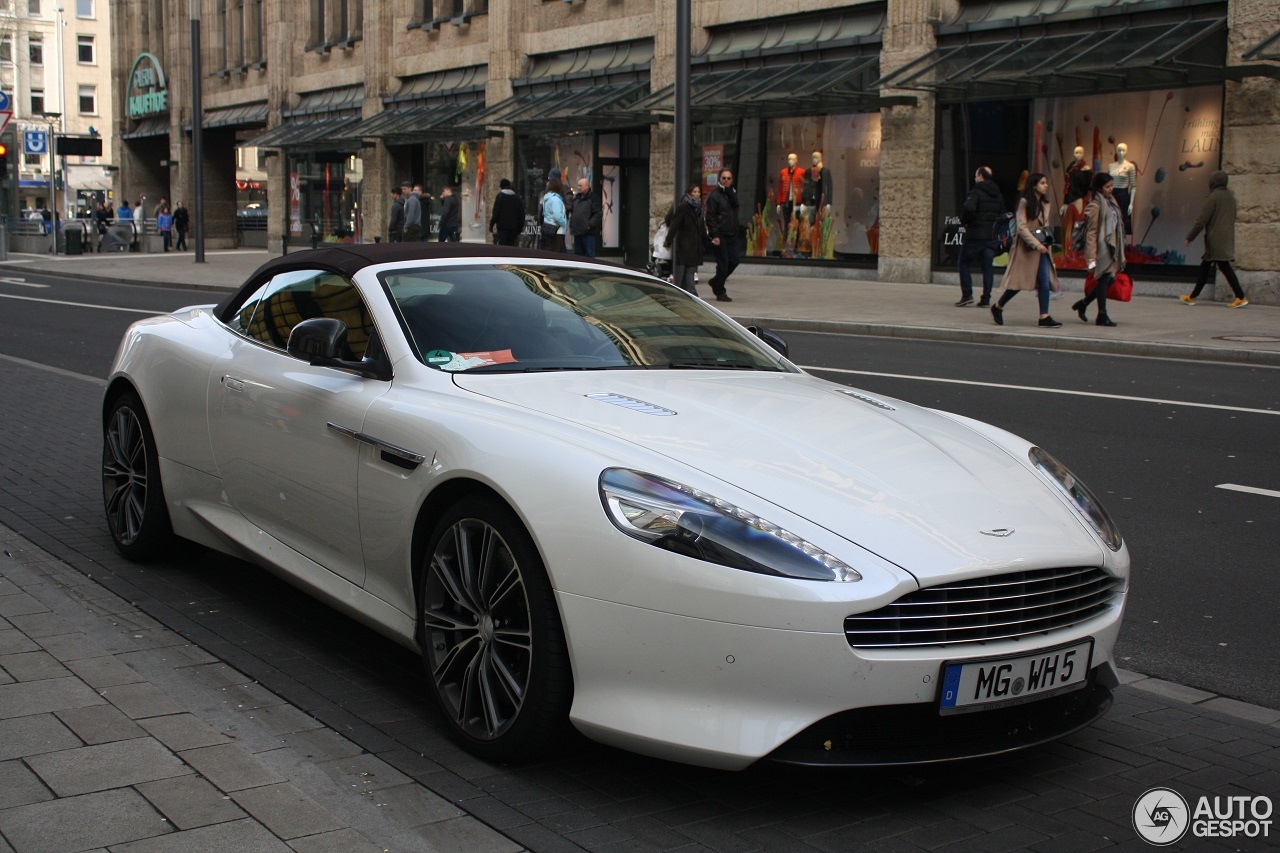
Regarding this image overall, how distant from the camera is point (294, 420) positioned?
456 cm

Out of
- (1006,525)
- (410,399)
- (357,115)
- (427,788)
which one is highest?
(357,115)

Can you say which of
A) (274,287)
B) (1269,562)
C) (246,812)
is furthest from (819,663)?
(1269,562)

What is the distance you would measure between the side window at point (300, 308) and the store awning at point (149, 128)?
52.1 meters

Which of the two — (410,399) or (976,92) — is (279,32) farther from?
(410,399)

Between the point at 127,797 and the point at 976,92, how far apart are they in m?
22.4

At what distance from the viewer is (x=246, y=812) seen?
319 cm

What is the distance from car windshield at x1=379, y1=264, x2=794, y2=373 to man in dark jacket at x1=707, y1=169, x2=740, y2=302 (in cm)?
1632

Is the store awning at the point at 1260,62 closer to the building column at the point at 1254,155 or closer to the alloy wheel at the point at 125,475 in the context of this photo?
the building column at the point at 1254,155

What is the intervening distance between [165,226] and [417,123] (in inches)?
676

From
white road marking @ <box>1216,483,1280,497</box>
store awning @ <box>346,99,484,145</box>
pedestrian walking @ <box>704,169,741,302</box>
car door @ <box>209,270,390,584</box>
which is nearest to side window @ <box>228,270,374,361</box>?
car door @ <box>209,270,390,584</box>

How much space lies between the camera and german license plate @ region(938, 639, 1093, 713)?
321cm

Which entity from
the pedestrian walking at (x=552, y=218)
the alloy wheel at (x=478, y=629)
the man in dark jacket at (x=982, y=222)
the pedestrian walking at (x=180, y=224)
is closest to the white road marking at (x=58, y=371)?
the alloy wheel at (x=478, y=629)

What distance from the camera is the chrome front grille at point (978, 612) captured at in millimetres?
3195

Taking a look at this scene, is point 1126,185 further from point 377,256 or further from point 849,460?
point 849,460
